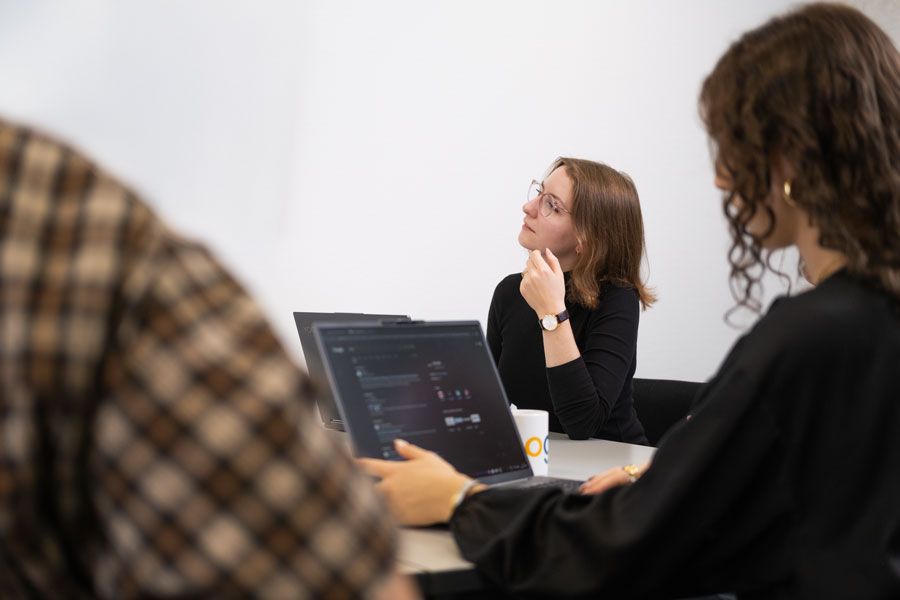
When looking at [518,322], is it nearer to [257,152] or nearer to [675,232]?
[257,152]

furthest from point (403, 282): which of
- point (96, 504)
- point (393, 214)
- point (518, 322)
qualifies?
point (96, 504)

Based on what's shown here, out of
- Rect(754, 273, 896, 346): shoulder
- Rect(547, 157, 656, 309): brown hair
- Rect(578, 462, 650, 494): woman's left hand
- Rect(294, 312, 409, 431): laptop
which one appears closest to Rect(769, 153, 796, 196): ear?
Rect(754, 273, 896, 346): shoulder

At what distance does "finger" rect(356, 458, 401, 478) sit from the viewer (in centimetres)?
111

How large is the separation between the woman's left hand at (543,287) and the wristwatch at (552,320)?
1 centimetres

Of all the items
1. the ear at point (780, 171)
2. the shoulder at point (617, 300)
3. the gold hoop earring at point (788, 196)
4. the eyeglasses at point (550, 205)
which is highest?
the ear at point (780, 171)

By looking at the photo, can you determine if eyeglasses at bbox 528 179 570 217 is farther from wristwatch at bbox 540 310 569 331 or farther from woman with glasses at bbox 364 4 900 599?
woman with glasses at bbox 364 4 900 599

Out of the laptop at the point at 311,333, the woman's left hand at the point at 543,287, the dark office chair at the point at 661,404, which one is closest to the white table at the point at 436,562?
the laptop at the point at 311,333

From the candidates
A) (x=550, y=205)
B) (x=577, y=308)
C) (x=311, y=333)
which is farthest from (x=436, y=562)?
(x=550, y=205)

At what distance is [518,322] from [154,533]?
Result: 76.1 inches

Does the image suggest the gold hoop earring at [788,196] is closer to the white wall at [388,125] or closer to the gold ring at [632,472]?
the gold ring at [632,472]

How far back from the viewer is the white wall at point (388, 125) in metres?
2.18

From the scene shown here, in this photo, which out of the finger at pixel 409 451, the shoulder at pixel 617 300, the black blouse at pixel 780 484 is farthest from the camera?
the shoulder at pixel 617 300

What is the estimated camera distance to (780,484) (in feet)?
3.03

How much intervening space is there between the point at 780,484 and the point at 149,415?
0.72m
